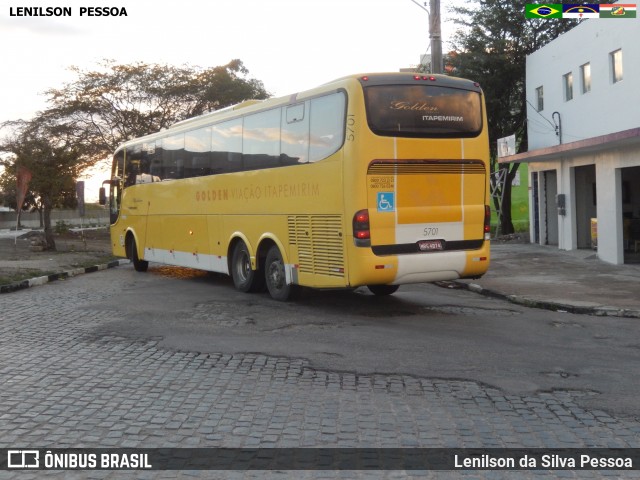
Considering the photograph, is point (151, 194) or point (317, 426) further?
point (151, 194)

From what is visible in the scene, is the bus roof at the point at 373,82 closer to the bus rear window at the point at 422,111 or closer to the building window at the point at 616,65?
the bus rear window at the point at 422,111

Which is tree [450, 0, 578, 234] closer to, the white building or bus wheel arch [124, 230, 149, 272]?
the white building

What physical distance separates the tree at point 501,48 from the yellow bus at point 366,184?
19471 millimetres

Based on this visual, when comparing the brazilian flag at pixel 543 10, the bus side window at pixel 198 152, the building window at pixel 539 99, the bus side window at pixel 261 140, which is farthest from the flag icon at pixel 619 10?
the bus side window at pixel 198 152

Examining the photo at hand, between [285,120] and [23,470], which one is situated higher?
[285,120]

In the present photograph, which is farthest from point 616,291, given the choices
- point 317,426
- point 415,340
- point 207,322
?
point 317,426

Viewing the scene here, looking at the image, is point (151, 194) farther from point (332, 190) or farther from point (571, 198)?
point (571, 198)

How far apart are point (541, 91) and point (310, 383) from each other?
72.2 ft

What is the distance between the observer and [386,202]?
428 inches

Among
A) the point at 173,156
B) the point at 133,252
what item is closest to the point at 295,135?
the point at 173,156

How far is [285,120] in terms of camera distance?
12586mm

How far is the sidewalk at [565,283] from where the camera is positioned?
1209cm

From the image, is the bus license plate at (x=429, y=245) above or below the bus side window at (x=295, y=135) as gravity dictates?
below

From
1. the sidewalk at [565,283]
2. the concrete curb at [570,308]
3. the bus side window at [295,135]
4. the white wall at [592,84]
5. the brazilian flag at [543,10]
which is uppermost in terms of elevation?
the brazilian flag at [543,10]
